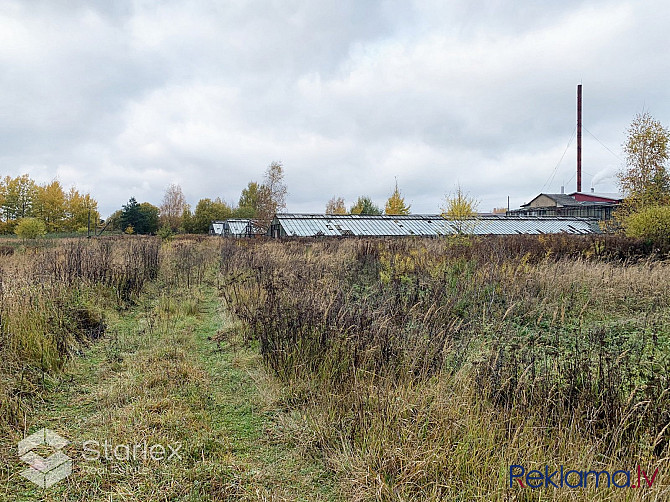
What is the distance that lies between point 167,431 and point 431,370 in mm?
2260

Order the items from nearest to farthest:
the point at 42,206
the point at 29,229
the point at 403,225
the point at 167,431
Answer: the point at 167,431
the point at 29,229
the point at 403,225
the point at 42,206

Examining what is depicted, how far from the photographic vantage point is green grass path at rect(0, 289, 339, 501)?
2447 millimetres

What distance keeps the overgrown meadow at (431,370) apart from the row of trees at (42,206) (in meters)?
36.6

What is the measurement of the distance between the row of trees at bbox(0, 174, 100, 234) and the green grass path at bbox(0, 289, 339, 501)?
Answer: 124ft

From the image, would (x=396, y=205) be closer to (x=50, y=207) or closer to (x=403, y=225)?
(x=403, y=225)

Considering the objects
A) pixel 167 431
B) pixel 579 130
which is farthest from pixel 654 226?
pixel 579 130

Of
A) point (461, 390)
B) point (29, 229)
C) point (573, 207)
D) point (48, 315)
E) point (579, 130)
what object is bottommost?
point (461, 390)

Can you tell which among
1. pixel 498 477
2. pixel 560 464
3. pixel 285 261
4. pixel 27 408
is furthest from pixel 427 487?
pixel 285 261

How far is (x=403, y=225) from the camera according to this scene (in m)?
26.6

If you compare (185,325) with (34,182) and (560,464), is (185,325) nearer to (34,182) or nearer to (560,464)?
(560,464)

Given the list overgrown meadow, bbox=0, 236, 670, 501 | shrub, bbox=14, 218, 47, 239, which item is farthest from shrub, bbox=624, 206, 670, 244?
shrub, bbox=14, 218, 47, 239

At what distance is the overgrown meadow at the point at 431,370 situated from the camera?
237 centimetres

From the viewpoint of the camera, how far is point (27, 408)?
11.1 feet

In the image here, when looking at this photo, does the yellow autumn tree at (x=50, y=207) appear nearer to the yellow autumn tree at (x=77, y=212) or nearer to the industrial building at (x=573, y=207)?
the yellow autumn tree at (x=77, y=212)
